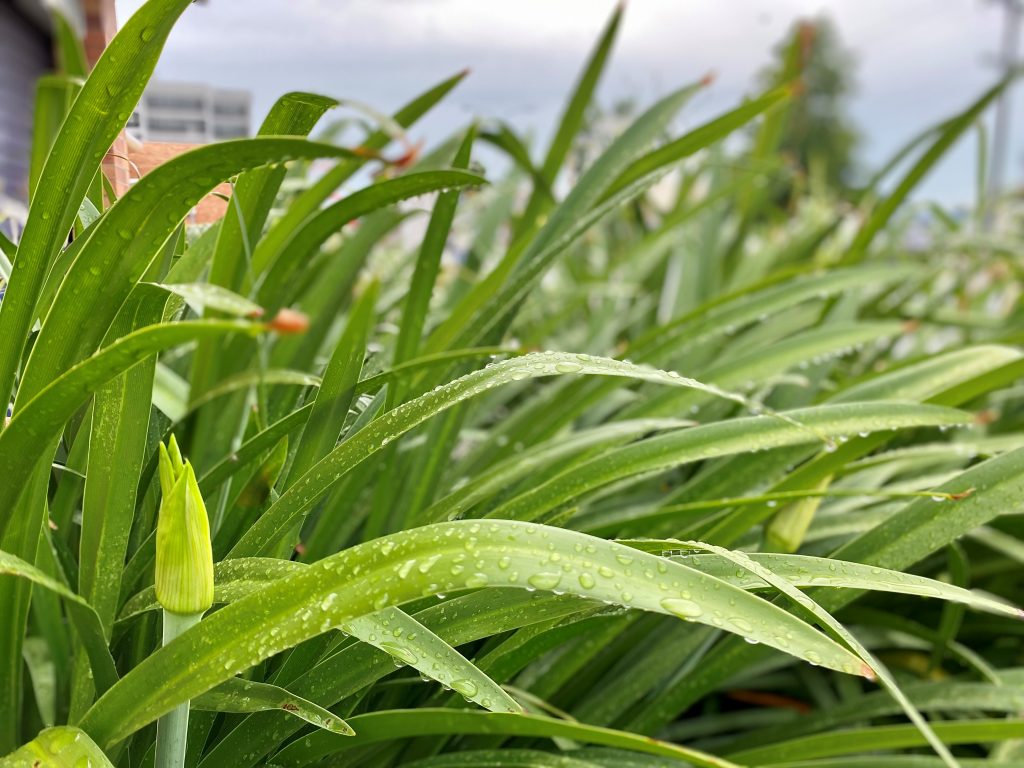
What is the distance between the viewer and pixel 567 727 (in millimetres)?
510

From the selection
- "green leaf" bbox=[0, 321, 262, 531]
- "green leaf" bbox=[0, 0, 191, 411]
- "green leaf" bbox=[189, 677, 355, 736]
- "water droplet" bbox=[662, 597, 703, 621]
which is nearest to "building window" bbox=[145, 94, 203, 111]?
"green leaf" bbox=[0, 0, 191, 411]

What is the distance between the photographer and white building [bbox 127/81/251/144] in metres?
0.91

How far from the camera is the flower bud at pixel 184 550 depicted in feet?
1.43

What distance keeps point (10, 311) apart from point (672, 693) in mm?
629

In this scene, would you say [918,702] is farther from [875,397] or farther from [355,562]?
[355,562]

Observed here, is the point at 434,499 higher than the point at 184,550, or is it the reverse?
the point at 184,550

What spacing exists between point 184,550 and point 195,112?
69 centimetres

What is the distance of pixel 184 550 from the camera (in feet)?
1.44

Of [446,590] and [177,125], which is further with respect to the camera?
[177,125]

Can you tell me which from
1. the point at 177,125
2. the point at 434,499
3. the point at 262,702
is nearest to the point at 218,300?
the point at 262,702

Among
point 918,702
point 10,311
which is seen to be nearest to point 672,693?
point 918,702

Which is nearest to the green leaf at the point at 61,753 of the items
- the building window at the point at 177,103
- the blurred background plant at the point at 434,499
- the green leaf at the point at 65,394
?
the blurred background plant at the point at 434,499

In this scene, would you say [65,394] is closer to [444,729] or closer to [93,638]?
[93,638]

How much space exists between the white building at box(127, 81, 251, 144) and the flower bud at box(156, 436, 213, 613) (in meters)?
0.52
